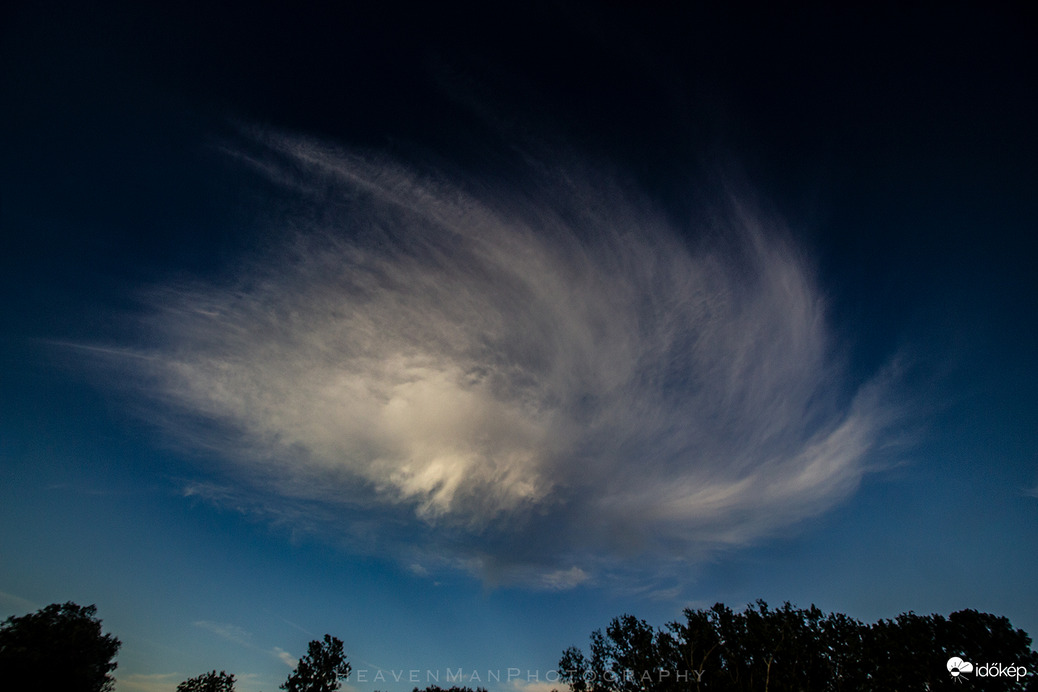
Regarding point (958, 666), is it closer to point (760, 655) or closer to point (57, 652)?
point (760, 655)

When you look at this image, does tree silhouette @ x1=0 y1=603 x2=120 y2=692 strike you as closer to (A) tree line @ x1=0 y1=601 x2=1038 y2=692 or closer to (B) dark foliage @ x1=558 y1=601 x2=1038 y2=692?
(A) tree line @ x1=0 y1=601 x2=1038 y2=692

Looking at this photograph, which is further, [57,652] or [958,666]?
[57,652]

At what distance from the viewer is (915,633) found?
46.6m

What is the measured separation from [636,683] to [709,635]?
11258mm

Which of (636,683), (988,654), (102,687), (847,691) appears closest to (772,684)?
(847,691)

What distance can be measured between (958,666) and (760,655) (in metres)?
19.2

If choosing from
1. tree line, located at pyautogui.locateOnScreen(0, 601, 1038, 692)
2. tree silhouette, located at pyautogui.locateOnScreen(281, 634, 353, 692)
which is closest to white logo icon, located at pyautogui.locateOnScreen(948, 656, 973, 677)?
tree line, located at pyautogui.locateOnScreen(0, 601, 1038, 692)

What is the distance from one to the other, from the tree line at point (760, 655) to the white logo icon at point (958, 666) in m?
0.11

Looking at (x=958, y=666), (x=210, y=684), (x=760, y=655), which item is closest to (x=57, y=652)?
(x=210, y=684)

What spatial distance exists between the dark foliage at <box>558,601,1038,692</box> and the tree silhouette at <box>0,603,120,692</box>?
219 ft

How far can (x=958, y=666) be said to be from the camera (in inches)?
1702

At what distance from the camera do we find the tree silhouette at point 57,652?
45625mm

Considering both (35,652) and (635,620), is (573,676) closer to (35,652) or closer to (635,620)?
(635,620)

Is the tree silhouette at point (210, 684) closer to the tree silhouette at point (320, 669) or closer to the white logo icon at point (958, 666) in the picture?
the tree silhouette at point (320, 669)
